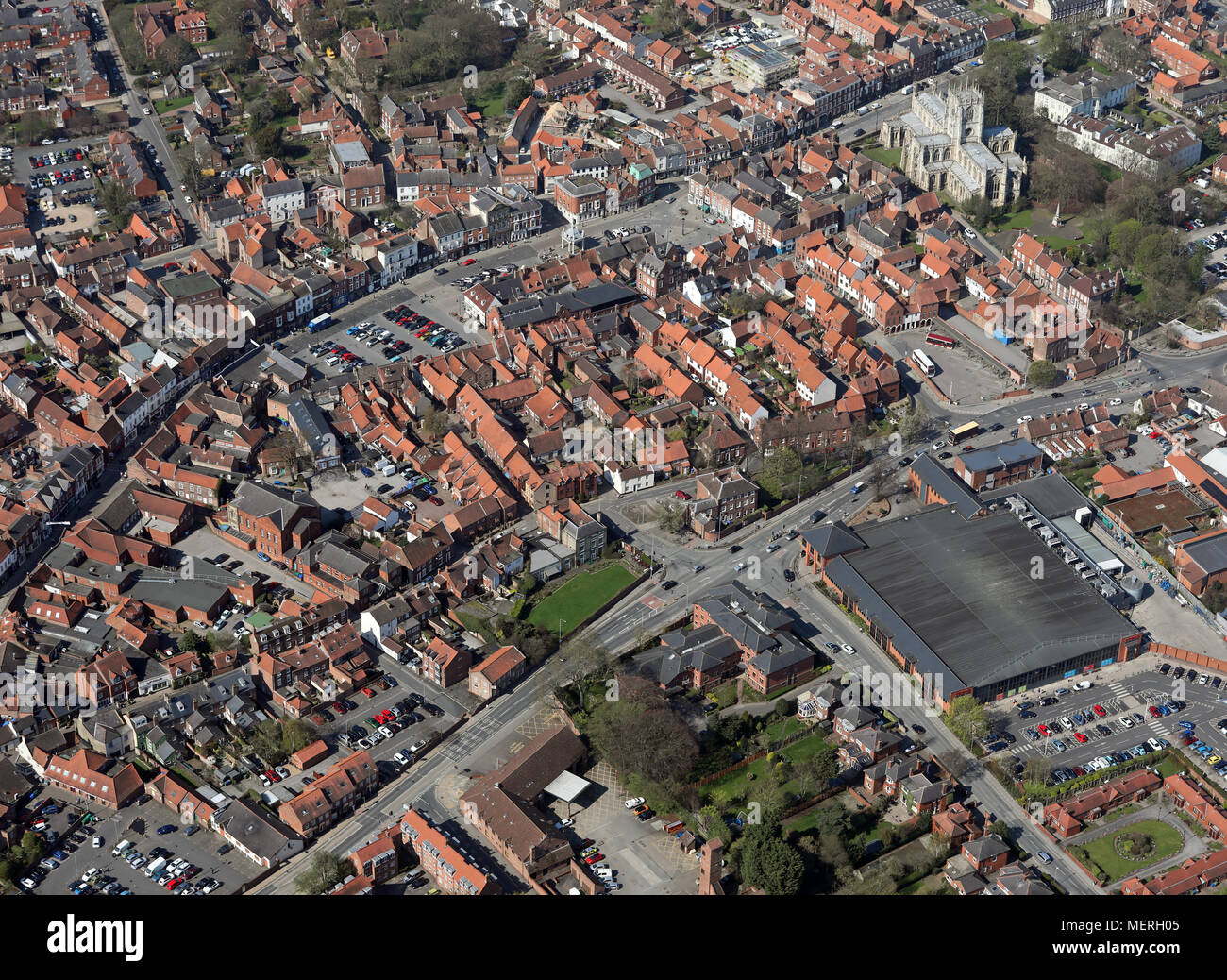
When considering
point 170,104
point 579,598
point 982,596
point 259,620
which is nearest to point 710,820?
point 579,598

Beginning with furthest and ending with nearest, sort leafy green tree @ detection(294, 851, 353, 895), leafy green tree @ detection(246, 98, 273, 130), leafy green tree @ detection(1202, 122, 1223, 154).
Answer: leafy green tree @ detection(246, 98, 273, 130) → leafy green tree @ detection(1202, 122, 1223, 154) → leafy green tree @ detection(294, 851, 353, 895)

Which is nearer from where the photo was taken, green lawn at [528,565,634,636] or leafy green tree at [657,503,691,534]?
green lawn at [528,565,634,636]

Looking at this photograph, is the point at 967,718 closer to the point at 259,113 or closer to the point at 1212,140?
the point at 1212,140

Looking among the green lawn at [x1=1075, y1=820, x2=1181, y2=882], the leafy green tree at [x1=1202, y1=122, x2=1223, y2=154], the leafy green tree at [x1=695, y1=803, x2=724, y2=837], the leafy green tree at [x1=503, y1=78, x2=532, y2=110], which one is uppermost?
the leafy green tree at [x1=503, y1=78, x2=532, y2=110]

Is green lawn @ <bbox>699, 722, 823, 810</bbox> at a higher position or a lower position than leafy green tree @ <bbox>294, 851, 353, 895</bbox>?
lower

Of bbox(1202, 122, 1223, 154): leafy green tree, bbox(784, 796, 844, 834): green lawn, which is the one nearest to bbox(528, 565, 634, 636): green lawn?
bbox(784, 796, 844, 834): green lawn

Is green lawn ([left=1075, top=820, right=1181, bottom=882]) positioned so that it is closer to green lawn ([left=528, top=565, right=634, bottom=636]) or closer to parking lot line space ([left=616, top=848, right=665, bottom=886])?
parking lot line space ([left=616, top=848, right=665, bottom=886])

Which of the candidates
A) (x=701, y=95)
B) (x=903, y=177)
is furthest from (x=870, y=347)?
(x=701, y=95)
